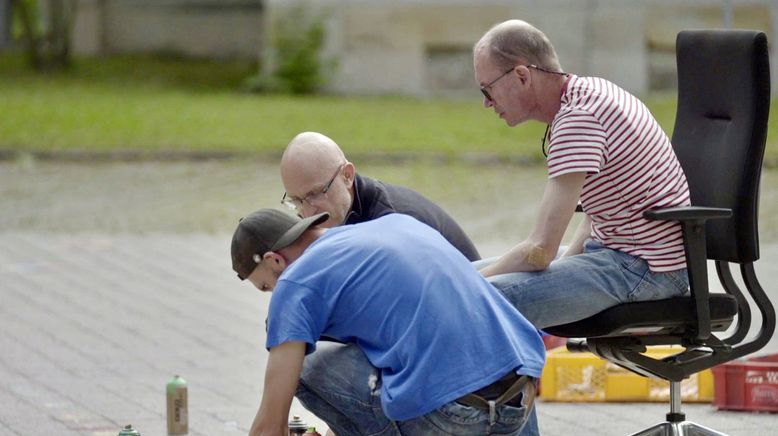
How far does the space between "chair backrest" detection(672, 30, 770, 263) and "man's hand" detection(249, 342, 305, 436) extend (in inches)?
63.3

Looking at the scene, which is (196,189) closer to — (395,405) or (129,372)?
(129,372)

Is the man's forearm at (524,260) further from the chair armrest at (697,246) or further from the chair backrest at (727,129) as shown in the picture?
the chair backrest at (727,129)

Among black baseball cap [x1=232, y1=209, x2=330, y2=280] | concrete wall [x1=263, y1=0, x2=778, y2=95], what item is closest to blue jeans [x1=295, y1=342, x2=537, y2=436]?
black baseball cap [x1=232, y1=209, x2=330, y2=280]

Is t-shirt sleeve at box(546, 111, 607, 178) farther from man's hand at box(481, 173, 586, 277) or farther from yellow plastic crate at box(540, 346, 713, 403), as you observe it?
yellow plastic crate at box(540, 346, 713, 403)

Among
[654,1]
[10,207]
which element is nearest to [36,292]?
[10,207]

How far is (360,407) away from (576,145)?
1.04 meters

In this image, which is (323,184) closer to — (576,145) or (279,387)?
(576,145)

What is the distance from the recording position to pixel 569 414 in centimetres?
591

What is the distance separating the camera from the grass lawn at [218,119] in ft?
47.5

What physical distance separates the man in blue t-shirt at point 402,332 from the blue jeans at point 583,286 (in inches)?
20.2

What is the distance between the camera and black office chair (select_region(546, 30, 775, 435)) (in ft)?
15.1

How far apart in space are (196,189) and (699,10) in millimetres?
8147

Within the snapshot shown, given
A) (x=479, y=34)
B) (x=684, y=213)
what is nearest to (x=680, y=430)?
(x=684, y=213)

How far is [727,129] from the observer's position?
15.9 ft
